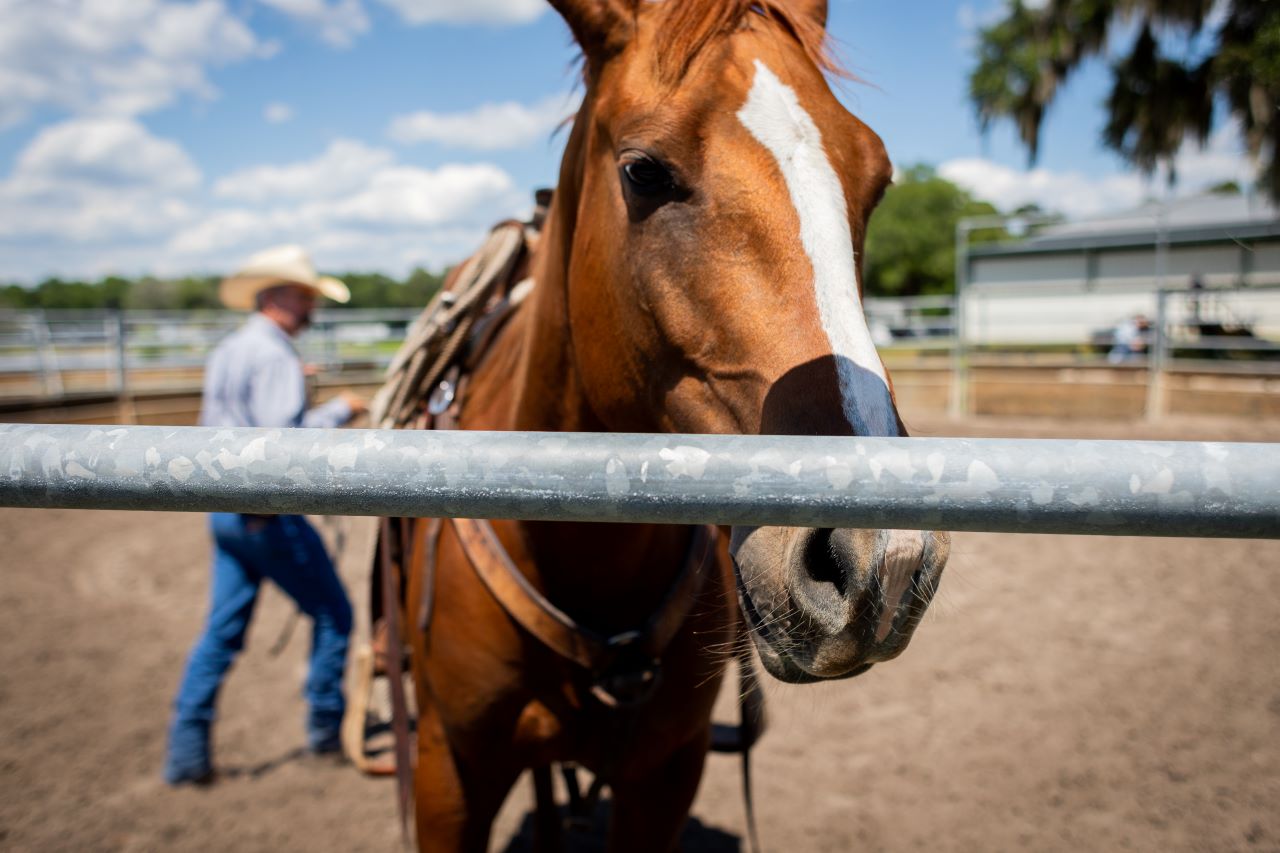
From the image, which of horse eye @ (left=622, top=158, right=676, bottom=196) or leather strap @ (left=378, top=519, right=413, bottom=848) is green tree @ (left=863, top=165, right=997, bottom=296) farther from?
horse eye @ (left=622, top=158, right=676, bottom=196)

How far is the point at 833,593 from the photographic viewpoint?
956 millimetres

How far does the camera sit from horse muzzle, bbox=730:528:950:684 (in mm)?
906

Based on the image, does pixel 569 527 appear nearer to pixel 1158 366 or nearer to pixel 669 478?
pixel 669 478

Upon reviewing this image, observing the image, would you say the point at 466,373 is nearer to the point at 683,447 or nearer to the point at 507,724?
the point at 507,724

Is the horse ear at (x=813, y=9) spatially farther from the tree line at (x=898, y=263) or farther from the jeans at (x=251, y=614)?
the tree line at (x=898, y=263)

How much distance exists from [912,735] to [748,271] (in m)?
3.28

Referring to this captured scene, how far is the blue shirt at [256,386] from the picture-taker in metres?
3.49

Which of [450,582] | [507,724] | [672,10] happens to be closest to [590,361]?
[672,10]

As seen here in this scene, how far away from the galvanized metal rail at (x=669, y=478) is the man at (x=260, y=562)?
8.89 ft

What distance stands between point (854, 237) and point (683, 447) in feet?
2.40

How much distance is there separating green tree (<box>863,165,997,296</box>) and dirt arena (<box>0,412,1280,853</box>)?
4864 cm

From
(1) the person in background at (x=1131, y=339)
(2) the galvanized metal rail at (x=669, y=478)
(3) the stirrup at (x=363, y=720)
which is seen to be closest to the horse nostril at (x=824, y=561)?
(2) the galvanized metal rail at (x=669, y=478)

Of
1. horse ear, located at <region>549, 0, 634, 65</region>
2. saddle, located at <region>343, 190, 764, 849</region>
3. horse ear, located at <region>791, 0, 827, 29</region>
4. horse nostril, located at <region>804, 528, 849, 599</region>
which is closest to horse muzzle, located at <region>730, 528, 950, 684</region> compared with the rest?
horse nostril, located at <region>804, 528, 849, 599</region>

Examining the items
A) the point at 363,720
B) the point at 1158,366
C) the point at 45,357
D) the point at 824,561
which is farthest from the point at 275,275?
the point at 1158,366
